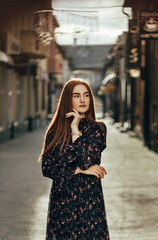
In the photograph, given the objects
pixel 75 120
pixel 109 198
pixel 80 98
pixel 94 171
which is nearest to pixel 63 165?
pixel 94 171

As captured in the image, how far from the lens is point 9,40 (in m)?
20.5

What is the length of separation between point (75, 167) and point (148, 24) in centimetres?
477

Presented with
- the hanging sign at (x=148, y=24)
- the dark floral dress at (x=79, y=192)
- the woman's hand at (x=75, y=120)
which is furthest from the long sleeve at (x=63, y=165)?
the hanging sign at (x=148, y=24)

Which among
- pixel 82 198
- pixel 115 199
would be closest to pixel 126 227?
pixel 115 199

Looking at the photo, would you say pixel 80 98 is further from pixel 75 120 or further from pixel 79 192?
pixel 79 192

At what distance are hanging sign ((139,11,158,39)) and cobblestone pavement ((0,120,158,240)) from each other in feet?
8.67

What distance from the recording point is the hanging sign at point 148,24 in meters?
7.71

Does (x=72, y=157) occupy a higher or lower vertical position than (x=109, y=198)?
higher

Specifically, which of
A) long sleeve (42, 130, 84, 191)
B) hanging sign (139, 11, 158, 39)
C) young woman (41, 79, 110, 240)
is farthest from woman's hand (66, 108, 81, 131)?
hanging sign (139, 11, 158, 39)

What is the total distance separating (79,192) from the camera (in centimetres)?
372

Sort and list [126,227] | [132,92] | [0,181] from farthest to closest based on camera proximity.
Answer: [132,92] < [0,181] < [126,227]

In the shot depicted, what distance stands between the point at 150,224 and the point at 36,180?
4158 millimetres

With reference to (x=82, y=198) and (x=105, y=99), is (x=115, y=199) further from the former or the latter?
(x=105, y=99)

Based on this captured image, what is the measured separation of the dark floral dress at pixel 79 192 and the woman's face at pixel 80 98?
0.13 meters
